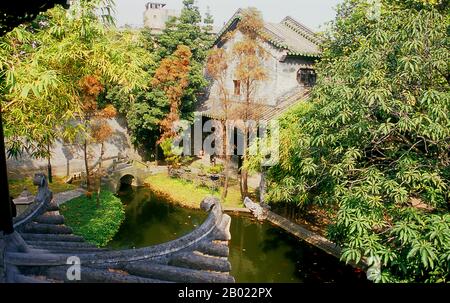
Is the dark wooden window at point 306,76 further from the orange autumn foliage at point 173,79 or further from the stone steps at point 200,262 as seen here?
the stone steps at point 200,262

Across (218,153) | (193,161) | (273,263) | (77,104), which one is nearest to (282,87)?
(218,153)

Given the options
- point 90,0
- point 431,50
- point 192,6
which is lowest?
point 431,50

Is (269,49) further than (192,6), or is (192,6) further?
(192,6)

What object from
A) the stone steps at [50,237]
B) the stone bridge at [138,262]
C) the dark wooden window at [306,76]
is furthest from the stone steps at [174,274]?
the dark wooden window at [306,76]

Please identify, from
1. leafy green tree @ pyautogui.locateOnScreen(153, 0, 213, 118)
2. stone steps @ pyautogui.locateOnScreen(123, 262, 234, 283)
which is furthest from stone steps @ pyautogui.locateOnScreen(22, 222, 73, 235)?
leafy green tree @ pyautogui.locateOnScreen(153, 0, 213, 118)

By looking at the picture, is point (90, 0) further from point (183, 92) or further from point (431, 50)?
point (183, 92)

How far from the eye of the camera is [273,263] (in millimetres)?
12031

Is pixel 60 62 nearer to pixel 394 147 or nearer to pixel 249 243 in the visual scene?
pixel 394 147

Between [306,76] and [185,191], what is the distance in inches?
355

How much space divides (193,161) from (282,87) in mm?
6856

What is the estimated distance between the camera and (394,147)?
667 centimetres

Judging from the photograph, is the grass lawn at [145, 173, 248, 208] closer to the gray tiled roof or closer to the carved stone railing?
the gray tiled roof

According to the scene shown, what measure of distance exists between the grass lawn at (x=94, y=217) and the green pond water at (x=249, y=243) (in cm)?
36

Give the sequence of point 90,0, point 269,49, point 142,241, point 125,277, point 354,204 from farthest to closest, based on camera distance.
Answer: point 269,49
point 142,241
point 90,0
point 354,204
point 125,277
